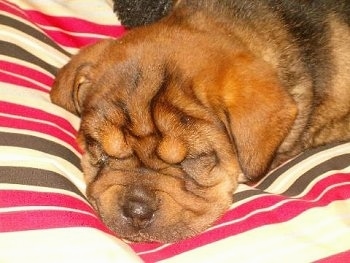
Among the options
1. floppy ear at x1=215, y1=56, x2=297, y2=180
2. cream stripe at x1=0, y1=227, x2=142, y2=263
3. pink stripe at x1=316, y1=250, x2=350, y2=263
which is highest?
floppy ear at x1=215, y1=56, x2=297, y2=180

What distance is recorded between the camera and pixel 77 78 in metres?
2.18

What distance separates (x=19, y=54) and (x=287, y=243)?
109 centimetres

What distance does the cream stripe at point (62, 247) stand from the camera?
1.77 metres

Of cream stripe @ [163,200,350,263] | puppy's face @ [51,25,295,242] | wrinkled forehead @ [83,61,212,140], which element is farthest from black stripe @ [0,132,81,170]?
cream stripe @ [163,200,350,263]

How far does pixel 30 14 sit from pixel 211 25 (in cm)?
79

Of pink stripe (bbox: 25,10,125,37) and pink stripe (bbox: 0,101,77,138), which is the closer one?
pink stripe (bbox: 0,101,77,138)

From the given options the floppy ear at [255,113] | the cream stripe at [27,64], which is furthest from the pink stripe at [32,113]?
the floppy ear at [255,113]

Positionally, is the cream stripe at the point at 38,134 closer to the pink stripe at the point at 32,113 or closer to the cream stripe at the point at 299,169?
the pink stripe at the point at 32,113

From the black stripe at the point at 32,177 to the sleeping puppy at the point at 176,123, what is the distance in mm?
128

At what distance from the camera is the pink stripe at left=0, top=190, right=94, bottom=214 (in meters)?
1.87

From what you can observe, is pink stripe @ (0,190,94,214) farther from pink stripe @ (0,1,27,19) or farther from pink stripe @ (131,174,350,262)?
pink stripe @ (0,1,27,19)

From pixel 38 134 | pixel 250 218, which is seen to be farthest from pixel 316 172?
pixel 38 134

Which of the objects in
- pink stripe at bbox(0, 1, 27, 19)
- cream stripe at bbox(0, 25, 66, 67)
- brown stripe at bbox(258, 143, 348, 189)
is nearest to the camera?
brown stripe at bbox(258, 143, 348, 189)

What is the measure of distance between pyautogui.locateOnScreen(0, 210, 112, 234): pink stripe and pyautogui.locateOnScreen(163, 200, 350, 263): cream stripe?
270mm
